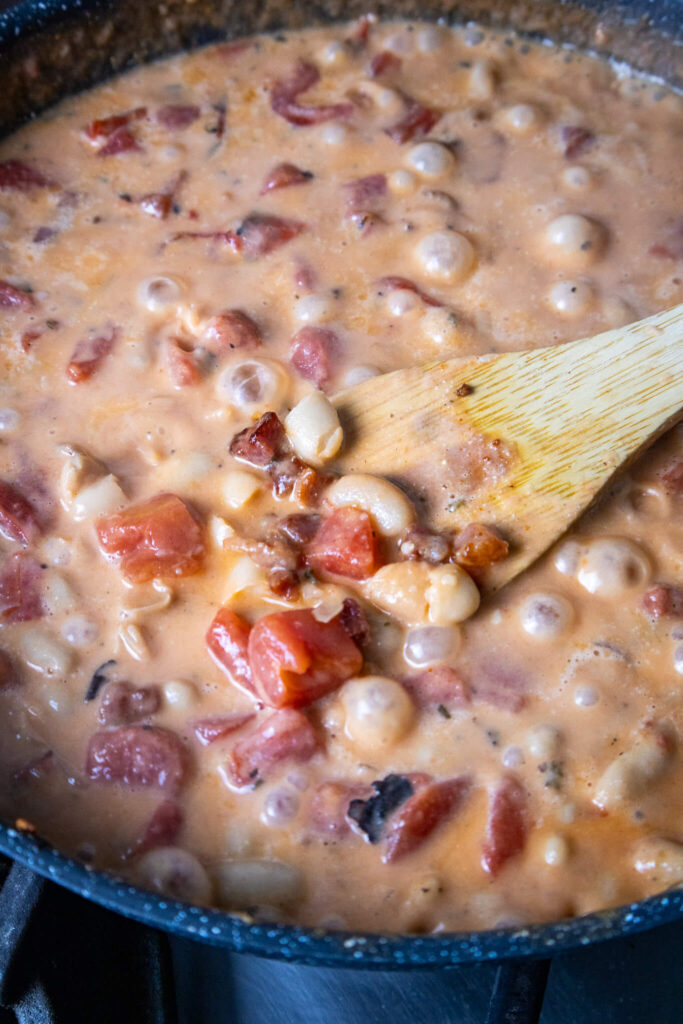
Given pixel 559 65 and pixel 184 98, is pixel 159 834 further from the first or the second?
pixel 559 65

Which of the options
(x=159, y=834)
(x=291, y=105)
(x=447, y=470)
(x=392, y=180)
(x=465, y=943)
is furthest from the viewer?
(x=291, y=105)

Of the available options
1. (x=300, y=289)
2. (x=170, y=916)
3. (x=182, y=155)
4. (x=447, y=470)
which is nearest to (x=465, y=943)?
(x=170, y=916)

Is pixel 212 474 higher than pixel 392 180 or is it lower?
lower

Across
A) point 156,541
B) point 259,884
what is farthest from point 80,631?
point 259,884

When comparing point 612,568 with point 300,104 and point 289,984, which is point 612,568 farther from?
point 300,104

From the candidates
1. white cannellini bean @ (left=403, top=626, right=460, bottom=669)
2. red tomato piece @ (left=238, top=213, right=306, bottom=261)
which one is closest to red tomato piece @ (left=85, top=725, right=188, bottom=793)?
white cannellini bean @ (left=403, top=626, right=460, bottom=669)

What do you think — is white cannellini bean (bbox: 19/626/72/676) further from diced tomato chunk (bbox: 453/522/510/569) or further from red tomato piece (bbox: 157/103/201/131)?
red tomato piece (bbox: 157/103/201/131)

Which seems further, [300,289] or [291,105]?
[291,105]
